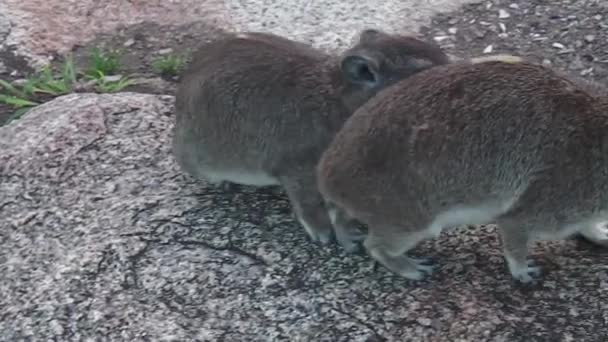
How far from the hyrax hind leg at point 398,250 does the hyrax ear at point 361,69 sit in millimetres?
678

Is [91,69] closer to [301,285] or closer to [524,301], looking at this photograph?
[301,285]

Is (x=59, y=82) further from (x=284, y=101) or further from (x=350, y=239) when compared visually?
(x=350, y=239)

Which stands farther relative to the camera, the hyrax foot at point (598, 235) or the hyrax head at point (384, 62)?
the hyrax head at point (384, 62)

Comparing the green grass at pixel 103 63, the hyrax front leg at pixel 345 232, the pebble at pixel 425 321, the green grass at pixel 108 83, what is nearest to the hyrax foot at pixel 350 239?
the hyrax front leg at pixel 345 232

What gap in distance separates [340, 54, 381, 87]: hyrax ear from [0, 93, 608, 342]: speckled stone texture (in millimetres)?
711

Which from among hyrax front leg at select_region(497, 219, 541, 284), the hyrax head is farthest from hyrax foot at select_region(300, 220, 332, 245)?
hyrax front leg at select_region(497, 219, 541, 284)

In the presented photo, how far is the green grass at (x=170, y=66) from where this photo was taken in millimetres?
7754

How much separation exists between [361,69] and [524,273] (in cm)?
112

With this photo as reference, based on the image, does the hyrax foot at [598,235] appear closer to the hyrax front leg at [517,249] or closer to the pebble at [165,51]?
the hyrax front leg at [517,249]

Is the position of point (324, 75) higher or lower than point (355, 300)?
higher

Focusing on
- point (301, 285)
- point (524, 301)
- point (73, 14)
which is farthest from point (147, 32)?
point (524, 301)

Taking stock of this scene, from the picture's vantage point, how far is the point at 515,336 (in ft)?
14.8

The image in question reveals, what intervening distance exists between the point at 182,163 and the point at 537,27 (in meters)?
3.33

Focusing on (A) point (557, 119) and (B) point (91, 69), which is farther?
(B) point (91, 69)
